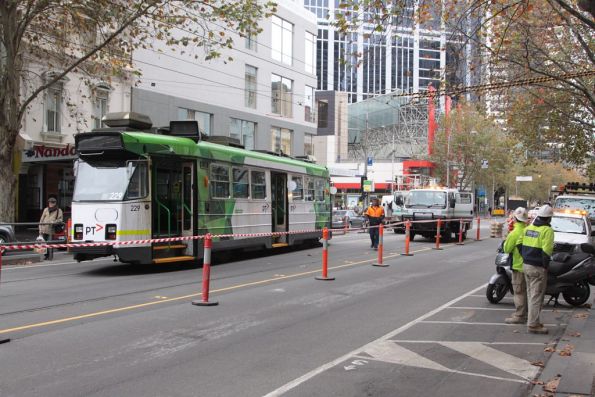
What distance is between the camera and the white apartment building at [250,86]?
29.6 meters

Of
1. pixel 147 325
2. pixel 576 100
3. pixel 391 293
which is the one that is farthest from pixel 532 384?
pixel 576 100

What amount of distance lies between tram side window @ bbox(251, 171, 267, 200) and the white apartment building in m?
10.2

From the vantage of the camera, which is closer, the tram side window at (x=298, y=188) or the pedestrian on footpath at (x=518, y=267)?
the pedestrian on footpath at (x=518, y=267)

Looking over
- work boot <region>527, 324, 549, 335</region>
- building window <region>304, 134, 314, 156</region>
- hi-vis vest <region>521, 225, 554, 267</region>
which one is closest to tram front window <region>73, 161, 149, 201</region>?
hi-vis vest <region>521, 225, 554, 267</region>

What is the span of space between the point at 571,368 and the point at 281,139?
3508 centimetres

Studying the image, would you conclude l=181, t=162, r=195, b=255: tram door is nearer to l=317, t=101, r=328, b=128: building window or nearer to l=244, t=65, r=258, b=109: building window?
l=244, t=65, r=258, b=109: building window

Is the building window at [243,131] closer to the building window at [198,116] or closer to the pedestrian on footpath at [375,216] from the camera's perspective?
the building window at [198,116]

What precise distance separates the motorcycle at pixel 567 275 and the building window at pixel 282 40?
30.2 metres

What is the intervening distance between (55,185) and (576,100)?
23543 mm

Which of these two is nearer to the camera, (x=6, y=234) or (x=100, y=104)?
(x=6, y=234)

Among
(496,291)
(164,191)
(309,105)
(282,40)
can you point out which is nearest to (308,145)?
(309,105)

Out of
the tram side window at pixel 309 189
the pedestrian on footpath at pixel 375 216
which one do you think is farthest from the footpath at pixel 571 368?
the tram side window at pixel 309 189

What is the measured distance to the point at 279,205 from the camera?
782 inches

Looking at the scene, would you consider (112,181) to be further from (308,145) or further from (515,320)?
(308,145)
